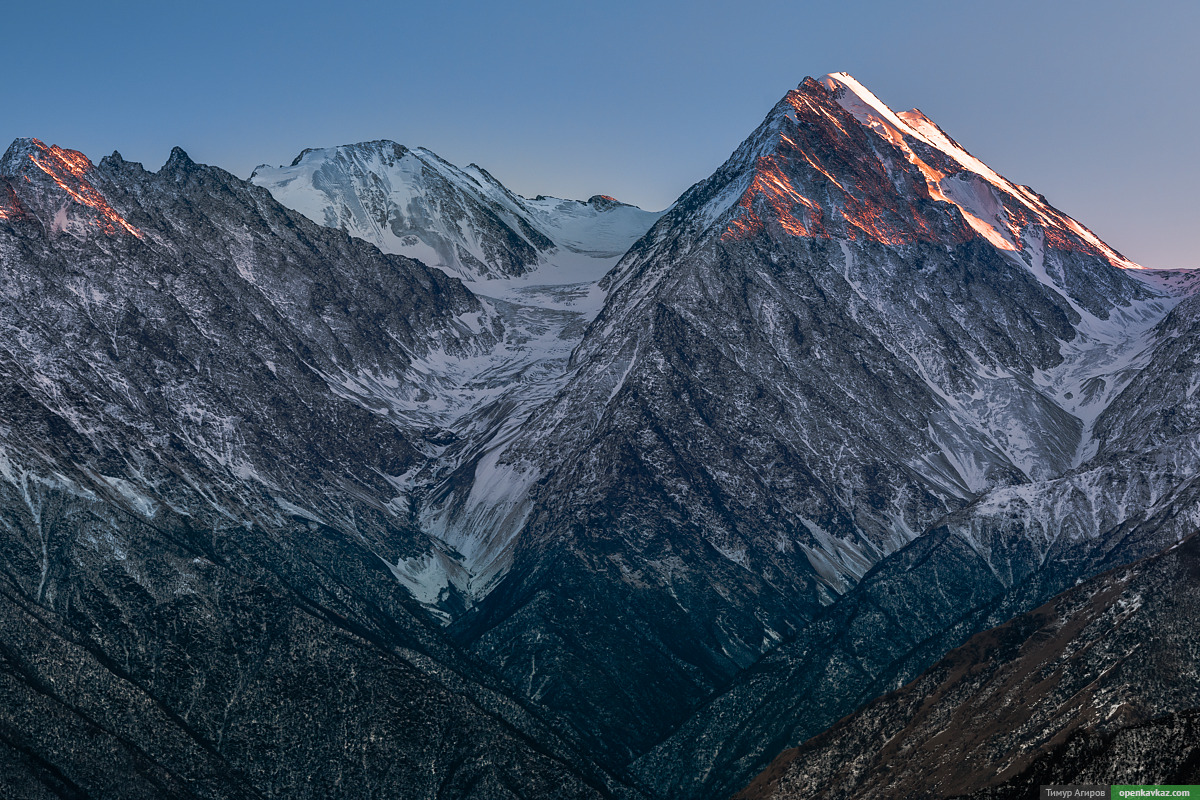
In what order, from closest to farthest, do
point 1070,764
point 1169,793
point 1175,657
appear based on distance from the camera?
point 1169,793
point 1070,764
point 1175,657

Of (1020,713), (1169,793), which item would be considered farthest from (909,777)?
(1169,793)

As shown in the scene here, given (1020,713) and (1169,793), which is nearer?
(1169,793)

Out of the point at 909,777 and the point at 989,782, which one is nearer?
the point at 989,782

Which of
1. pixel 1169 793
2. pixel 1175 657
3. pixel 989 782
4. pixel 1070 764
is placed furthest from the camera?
pixel 1175 657

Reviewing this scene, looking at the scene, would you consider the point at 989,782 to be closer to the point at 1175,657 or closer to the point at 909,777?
the point at 909,777

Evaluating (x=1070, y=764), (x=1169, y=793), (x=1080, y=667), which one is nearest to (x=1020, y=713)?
(x=1080, y=667)

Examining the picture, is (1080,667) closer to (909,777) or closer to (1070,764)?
(909,777)

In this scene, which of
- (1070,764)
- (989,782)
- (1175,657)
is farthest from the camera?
(1175,657)

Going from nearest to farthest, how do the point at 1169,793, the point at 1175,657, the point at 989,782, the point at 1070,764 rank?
the point at 1169,793
the point at 1070,764
the point at 989,782
the point at 1175,657

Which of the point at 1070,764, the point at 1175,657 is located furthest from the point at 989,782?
the point at 1175,657
